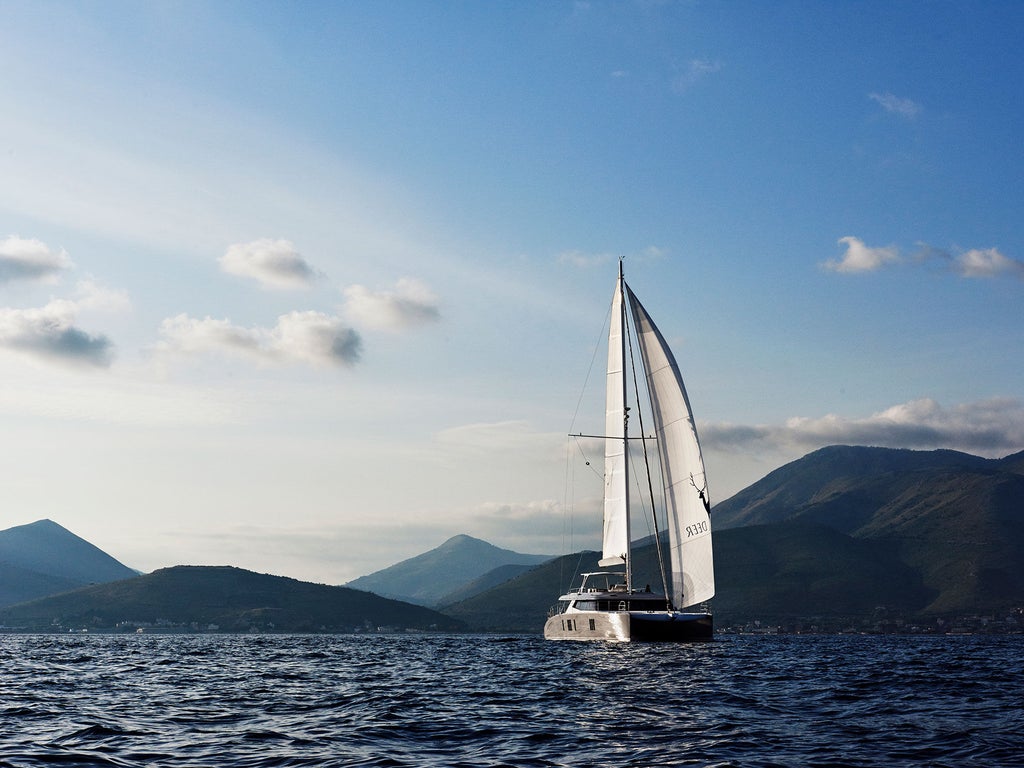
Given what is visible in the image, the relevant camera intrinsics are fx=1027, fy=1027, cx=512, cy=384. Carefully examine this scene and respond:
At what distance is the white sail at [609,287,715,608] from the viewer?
76.8 m

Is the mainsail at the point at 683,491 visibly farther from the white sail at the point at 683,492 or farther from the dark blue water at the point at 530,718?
the dark blue water at the point at 530,718

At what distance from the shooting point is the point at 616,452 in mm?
89500

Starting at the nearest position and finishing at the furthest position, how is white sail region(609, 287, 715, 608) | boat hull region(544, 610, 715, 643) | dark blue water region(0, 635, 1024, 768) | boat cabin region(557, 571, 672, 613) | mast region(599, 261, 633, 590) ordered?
dark blue water region(0, 635, 1024, 768)
boat hull region(544, 610, 715, 643)
white sail region(609, 287, 715, 608)
boat cabin region(557, 571, 672, 613)
mast region(599, 261, 633, 590)

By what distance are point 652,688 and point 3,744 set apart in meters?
23.7

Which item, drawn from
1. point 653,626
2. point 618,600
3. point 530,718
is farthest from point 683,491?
point 530,718

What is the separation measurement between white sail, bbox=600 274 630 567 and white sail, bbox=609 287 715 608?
28.5 feet

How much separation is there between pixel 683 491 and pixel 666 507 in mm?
1908

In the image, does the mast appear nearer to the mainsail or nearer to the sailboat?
the sailboat

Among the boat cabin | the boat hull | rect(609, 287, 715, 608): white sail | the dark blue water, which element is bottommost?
the dark blue water

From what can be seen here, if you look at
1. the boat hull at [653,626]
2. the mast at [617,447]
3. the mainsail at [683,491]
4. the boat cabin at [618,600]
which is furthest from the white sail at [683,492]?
the mast at [617,447]

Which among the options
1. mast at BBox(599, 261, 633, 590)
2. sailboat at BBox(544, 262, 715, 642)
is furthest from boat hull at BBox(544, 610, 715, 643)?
mast at BBox(599, 261, 633, 590)

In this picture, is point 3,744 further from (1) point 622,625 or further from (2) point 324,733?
(1) point 622,625

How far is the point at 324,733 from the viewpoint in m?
28.4

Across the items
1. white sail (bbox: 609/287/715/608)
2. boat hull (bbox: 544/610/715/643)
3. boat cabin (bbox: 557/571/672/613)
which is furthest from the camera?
boat cabin (bbox: 557/571/672/613)
